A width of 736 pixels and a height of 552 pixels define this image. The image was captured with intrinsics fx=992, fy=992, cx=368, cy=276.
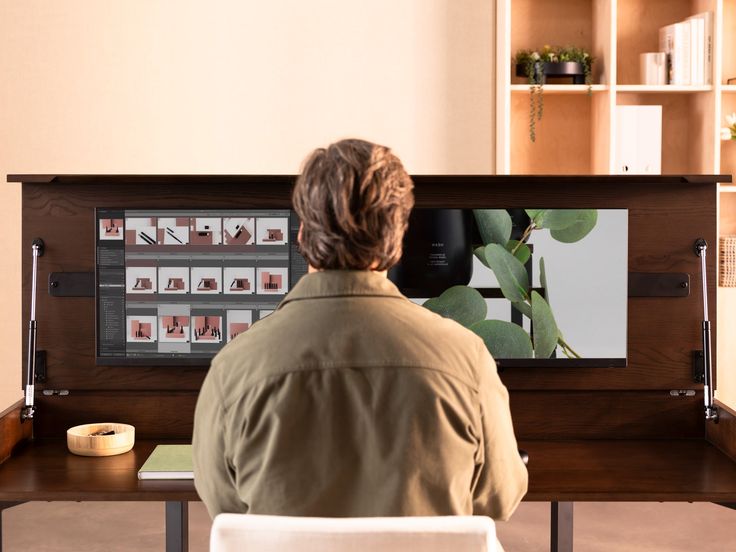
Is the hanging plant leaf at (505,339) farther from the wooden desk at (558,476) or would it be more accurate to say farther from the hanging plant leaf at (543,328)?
the wooden desk at (558,476)

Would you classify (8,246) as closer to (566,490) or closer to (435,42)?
(435,42)

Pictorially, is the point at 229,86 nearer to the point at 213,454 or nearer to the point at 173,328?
the point at 173,328

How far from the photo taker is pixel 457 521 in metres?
1.20

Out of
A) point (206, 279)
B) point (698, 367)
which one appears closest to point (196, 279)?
point (206, 279)

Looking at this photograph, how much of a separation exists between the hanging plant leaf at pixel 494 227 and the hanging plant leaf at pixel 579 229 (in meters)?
0.11

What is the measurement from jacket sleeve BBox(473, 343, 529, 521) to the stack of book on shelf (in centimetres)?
315

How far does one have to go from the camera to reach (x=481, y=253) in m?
2.32

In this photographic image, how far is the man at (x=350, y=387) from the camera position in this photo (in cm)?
131

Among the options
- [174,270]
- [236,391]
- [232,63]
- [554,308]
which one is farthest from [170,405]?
[232,63]

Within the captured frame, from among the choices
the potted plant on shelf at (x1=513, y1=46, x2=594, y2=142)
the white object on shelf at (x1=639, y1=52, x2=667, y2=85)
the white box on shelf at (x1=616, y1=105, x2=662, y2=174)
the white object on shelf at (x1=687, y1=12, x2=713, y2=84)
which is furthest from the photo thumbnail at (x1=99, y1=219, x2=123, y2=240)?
the white object on shelf at (x1=687, y1=12, x2=713, y2=84)

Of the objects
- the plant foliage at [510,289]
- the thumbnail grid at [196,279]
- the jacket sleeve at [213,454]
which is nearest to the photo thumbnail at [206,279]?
the thumbnail grid at [196,279]

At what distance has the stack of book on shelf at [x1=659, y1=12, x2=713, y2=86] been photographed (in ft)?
13.8

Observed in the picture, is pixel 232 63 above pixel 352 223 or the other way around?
above

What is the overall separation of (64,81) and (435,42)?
5.46ft
